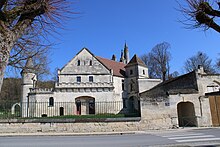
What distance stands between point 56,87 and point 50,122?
18.1 metres

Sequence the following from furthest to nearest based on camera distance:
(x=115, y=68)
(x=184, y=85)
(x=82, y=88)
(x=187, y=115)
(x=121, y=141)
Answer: (x=115, y=68)
(x=82, y=88)
(x=184, y=85)
(x=187, y=115)
(x=121, y=141)

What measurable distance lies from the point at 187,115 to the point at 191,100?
6.11 feet

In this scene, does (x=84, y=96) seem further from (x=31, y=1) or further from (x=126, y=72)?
(x=31, y=1)

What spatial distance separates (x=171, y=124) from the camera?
1418cm

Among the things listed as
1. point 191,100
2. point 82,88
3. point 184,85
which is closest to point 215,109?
point 191,100

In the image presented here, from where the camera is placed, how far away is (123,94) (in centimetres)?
3584

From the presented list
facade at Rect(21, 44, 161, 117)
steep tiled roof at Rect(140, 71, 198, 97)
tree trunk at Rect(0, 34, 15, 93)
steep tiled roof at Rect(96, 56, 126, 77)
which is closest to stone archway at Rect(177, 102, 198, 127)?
steep tiled roof at Rect(140, 71, 198, 97)

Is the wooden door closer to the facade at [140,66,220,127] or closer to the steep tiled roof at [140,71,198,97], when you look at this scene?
the facade at [140,66,220,127]

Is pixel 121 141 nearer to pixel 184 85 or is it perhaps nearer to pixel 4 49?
pixel 4 49

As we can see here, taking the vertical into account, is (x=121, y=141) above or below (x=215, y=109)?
below

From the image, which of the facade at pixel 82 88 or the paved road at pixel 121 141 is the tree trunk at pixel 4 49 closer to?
the paved road at pixel 121 141

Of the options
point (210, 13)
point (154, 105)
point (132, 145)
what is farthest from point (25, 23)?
point (154, 105)

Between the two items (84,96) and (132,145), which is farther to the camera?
(84,96)

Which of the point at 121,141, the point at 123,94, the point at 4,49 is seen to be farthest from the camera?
the point at 123,94
